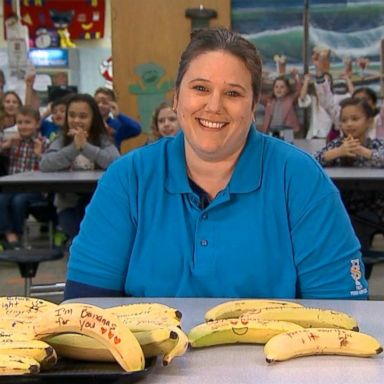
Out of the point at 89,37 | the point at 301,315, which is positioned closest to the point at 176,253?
the point at 301,315

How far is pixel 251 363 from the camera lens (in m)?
1.23

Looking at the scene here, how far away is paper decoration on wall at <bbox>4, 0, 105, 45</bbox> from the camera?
9.22 meters

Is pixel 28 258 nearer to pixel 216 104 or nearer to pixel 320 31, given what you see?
pixel 216 104

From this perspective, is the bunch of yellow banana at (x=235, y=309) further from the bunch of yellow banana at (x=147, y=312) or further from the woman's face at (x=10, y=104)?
the woman's face at (x=10, y=104)

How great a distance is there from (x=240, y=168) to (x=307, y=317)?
2.01 ft

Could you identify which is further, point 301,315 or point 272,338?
point 301,315

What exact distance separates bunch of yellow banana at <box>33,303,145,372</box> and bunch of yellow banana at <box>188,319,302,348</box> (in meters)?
0.18

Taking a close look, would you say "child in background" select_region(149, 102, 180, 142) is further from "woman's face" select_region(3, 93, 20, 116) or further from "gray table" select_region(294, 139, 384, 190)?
"woman's face" select_region(3, 93, 20, 116)

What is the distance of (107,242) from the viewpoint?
6.14 ft

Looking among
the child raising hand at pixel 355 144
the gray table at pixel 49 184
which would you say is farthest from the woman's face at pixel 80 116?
the child raising hand at pixel 355 144

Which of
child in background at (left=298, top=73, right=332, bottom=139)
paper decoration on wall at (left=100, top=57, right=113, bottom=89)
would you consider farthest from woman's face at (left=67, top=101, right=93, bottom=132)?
paper decoration on wall at (left=100, top=57, right=113, bottom=89)

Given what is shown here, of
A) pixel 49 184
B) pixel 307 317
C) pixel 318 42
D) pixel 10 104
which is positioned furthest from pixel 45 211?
pixel 307 317

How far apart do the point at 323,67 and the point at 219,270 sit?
6216 mm

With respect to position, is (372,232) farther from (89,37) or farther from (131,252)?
(89,37)
